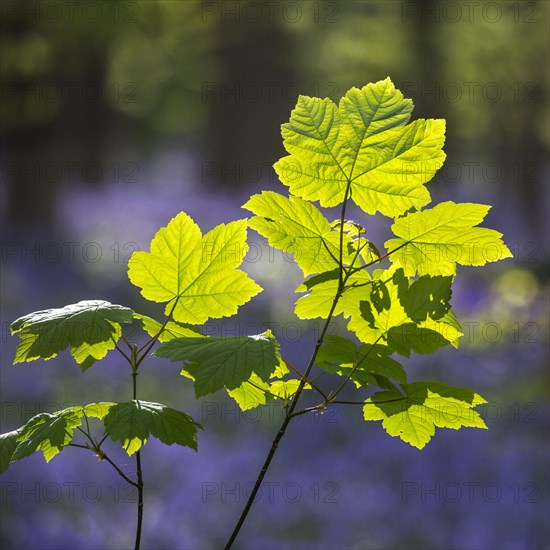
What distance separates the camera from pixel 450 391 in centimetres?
71

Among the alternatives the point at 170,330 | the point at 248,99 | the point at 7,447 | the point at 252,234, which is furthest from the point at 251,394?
the point at 248,99

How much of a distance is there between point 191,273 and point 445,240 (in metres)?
0.25

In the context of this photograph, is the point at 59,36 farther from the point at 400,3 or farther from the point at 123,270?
the point at 400,3

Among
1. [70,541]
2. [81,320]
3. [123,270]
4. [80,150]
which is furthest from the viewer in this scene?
[80,150]

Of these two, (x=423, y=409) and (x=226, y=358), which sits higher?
(x=226, y=358)

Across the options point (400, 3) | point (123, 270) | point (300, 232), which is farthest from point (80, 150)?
point (300, 232)

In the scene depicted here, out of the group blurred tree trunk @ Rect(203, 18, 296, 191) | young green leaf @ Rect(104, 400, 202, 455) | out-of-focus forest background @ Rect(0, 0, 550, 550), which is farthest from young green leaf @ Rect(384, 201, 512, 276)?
blurred tree trunk @ Rect(203, 18, 296, 191)

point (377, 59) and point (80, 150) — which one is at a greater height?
point (377, 59)

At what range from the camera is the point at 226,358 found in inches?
23.8

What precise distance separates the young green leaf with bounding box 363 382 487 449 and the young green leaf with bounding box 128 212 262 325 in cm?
17

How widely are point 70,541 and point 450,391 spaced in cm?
282

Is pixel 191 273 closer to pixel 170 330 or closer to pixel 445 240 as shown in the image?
pixel 170 330

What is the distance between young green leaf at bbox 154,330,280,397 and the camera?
0.59m

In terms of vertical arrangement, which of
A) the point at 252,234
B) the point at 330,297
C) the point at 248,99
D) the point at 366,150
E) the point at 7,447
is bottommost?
the point at 252,234
